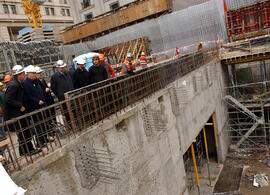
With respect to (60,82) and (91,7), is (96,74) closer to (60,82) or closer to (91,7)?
(60,82)

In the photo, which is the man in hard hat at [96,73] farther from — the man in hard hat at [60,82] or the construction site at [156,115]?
the man in hard hat at [60,82]

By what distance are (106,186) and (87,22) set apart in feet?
84.6

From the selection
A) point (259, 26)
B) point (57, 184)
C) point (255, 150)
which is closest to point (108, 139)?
point (57, 184)

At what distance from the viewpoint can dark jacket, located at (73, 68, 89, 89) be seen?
6.44m

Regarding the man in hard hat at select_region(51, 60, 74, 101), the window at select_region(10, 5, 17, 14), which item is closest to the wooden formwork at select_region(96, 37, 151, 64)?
the man in hard hat at select_region(51, 60, 74, 101)

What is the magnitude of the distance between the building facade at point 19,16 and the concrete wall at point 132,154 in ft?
77.5

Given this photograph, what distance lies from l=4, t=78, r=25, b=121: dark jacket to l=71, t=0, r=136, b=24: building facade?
2579 cm

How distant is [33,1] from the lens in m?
29.8

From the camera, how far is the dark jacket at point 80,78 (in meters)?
6.44

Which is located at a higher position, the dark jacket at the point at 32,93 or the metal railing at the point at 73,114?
the dark jacket at the point at 32,93

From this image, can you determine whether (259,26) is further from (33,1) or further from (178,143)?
(33,1)

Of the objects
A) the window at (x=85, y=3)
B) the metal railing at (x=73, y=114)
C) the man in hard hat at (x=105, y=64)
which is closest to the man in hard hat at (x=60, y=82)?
the metal railing at (x=73, y=114)

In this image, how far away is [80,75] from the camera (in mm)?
6461

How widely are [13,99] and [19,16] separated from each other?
118ft
